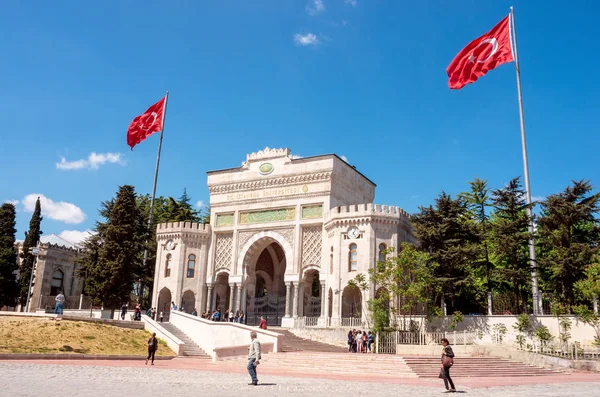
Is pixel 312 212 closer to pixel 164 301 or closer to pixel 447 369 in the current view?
pixel 164 301

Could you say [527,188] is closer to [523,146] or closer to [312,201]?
[523,146]

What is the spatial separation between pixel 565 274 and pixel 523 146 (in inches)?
289

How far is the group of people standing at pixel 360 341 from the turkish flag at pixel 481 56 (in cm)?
1480

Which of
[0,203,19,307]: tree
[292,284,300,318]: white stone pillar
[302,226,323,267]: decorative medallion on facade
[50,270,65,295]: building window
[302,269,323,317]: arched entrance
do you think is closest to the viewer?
[292,284,300,318]: white stone pillar

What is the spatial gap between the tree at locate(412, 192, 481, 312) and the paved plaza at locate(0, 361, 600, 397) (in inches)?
459

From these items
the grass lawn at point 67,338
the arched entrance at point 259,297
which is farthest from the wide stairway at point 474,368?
the arched entrance at point 259,297

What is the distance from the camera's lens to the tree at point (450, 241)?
1121 inches

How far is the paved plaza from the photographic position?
1134 cm

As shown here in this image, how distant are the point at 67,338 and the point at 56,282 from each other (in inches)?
→ 999

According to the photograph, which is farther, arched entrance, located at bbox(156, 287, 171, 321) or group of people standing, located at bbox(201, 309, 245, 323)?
arched entrance, located at bbox(156, 287, 171, 321)

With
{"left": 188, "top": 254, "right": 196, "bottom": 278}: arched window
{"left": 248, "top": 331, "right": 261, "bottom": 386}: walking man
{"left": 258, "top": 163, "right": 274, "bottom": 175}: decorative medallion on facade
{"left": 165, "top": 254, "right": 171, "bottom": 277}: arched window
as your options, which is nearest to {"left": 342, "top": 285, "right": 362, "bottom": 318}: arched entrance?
{"left": 258, "top": 163, "right": 274, "bottom": 175}: decorative medallion on facade

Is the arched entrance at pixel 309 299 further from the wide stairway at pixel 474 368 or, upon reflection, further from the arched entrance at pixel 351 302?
the wide stairway at pixel 474 368

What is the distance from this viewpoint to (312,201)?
3688 centimetres

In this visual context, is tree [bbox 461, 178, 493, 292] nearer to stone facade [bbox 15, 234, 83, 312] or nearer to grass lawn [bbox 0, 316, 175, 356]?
grass lawn [bbox 0, 316, 175, 356]
